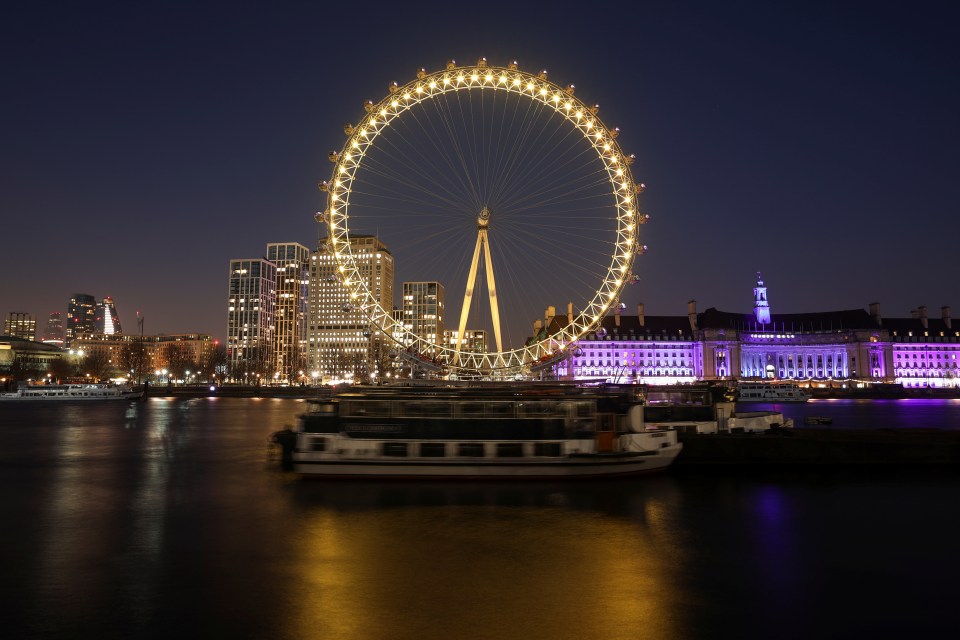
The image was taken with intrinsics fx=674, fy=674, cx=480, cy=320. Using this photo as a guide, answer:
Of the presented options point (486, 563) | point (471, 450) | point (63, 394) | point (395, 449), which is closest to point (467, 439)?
point (471, 450)

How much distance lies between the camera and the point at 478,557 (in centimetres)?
1662

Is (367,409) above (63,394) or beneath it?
above

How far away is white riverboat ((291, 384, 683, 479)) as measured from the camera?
88.6ft

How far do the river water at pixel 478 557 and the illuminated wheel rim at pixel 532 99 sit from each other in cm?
1171

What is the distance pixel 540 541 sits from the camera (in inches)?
714

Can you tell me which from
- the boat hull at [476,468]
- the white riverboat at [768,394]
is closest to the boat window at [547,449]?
the boat hull at [476,468]

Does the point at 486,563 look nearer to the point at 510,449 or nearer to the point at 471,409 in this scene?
the point at 510,449

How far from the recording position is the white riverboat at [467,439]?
88.6 ft

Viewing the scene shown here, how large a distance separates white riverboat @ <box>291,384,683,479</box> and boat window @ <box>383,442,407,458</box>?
4 centimetres

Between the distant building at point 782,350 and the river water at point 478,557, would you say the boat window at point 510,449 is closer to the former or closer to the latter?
the river water at point 478,557

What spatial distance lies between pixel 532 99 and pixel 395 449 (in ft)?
77.2

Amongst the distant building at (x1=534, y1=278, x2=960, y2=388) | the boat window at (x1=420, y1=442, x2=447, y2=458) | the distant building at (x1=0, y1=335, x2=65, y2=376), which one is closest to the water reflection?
the boat window at (x1=420, y1=442, x2=447, y2=458)

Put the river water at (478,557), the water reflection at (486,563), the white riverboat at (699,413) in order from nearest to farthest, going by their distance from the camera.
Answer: the water reflection at (486,563), the river water at (478,557), the white riverboat at (699,413)

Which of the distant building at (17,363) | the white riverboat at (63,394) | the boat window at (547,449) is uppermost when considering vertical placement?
the distant building at (17,363)
